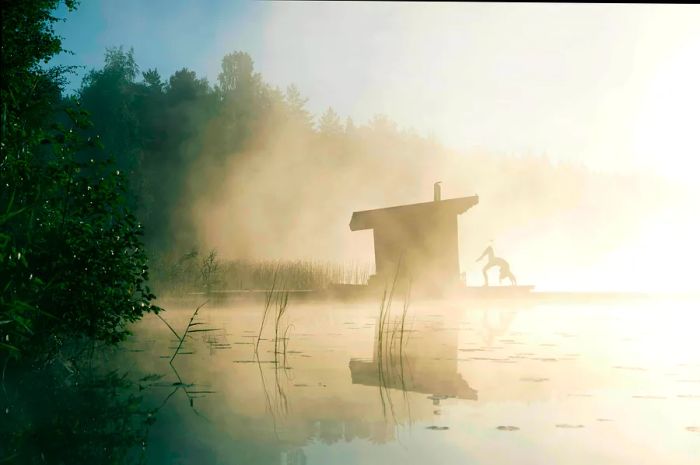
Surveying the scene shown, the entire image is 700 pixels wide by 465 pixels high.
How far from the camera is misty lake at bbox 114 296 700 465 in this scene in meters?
3.51

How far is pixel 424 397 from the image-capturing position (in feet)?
15.2

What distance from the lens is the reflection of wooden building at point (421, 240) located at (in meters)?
15.5

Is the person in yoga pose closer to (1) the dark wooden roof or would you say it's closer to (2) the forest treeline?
Answer: (1) the dark wooden roof

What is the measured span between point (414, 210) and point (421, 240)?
0.56 m

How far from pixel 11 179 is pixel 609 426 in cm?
366

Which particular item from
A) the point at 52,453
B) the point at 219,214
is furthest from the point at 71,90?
the point at 52,453

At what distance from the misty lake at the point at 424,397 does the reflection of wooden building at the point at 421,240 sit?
22.3ft

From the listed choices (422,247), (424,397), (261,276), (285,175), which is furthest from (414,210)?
(285,175)

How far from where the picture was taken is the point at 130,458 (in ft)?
11.2

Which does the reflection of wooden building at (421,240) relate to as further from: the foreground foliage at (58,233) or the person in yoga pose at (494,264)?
the foreground foliage at (58,233)

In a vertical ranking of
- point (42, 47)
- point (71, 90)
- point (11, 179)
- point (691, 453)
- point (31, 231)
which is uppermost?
point (71, 90)

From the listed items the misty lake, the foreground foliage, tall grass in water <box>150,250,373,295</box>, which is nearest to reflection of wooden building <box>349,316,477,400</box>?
the misty lake

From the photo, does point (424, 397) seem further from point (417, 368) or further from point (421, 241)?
point (421, 241)

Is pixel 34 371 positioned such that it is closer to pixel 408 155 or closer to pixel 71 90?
pixel 71 90
